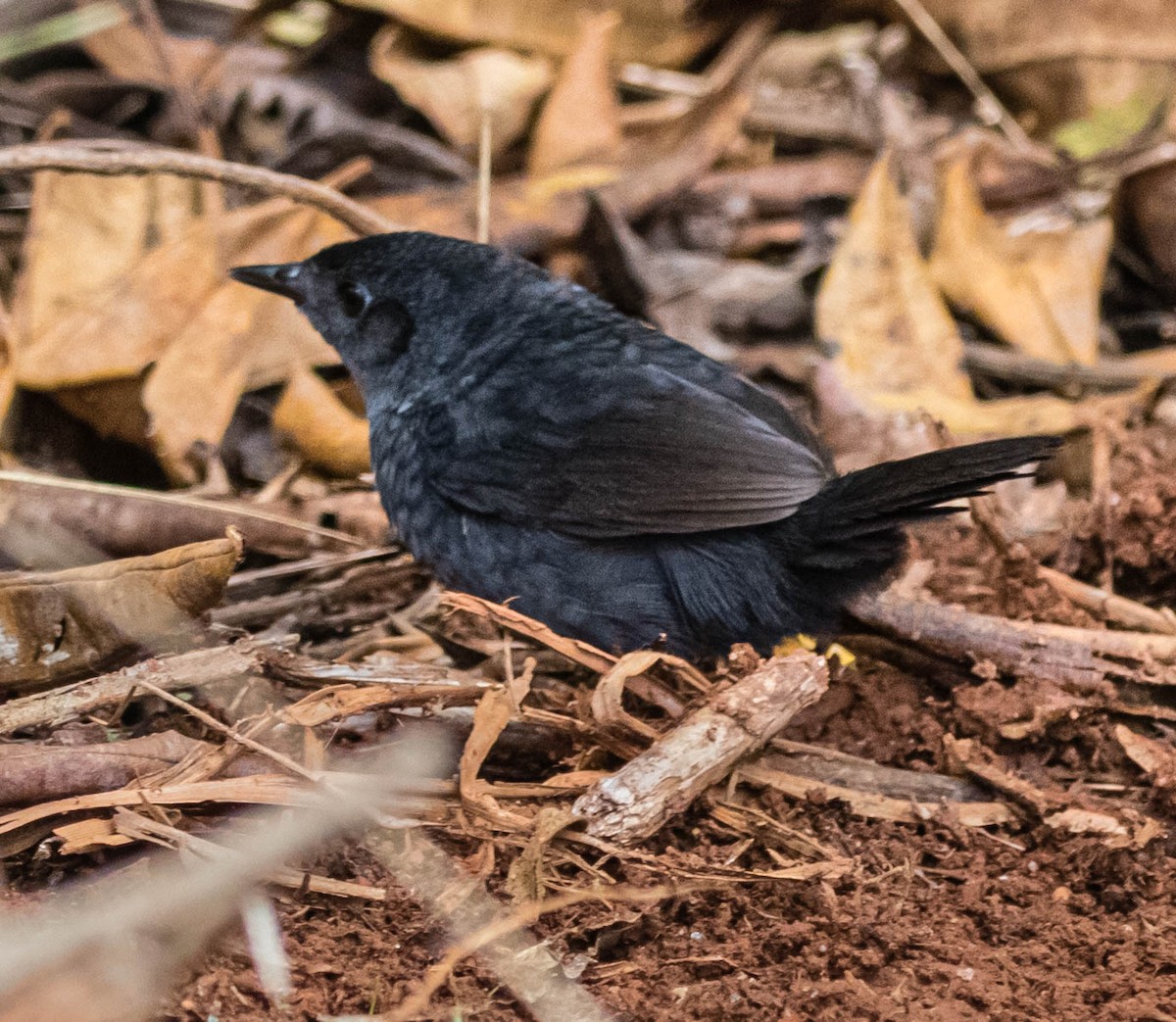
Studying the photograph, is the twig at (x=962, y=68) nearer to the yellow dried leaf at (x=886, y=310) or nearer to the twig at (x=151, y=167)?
the yellow dried leaf at (x=886, y=310)

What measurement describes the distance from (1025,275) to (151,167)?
269 centimetres

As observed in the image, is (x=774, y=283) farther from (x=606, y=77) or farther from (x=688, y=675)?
(x=688, y=675)

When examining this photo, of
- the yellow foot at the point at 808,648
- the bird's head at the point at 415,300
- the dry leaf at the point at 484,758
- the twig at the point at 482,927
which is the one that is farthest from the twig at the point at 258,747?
the bird's head at the point at 415,300

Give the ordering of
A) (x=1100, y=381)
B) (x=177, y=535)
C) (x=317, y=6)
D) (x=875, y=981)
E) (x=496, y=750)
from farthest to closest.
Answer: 1. (x=317, y=6)
2. (x=1100, y=381)
3. (x=177, y=535)
4. (x=496, y=750)
5. (x=875, y=981)

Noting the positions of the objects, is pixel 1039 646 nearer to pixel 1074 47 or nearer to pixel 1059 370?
pixel 1059 370

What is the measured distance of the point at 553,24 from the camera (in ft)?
15.8

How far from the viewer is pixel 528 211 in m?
4.31

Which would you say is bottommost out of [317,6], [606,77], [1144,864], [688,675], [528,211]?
[1144,864]

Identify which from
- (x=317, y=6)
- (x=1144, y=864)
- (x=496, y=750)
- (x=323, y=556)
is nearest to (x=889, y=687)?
(x=1144, y=864)

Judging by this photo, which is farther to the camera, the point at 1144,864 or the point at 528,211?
the point at 528,211

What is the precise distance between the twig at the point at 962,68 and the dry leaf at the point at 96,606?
3.81m

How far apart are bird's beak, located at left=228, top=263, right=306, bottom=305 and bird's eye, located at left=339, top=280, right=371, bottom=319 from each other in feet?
0.39

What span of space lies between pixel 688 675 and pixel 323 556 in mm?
1159

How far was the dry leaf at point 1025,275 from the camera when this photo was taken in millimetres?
4098
